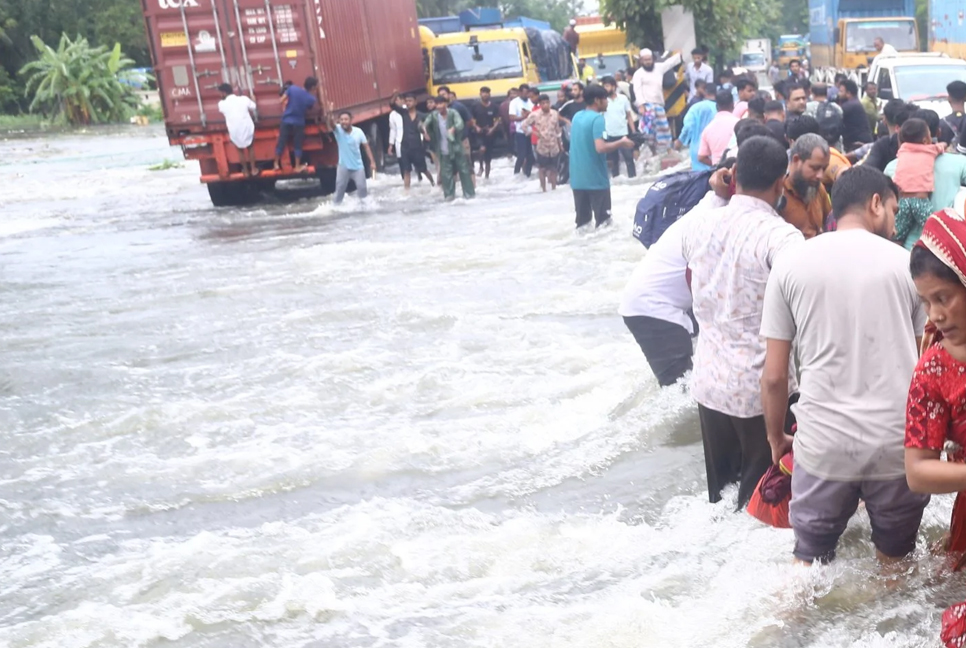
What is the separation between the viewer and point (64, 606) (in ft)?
16.0

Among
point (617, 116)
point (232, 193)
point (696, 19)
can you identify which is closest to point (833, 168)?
point (617, 116)

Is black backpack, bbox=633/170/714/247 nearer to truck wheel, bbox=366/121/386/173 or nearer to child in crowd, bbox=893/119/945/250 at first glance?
child in crowd, bbox=893/119/945/250

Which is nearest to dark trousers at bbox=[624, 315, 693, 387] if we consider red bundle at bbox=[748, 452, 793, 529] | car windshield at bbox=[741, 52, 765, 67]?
red bundle at bbox=[748, 452, 793, 529]

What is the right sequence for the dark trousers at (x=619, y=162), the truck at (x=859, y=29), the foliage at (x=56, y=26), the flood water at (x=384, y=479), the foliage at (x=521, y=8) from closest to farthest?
the flood water at (x=384, y=479)
the dark trousers at (x=619, y=162)
the truck at (x=859, y=29)
the foliage at (x=56, y=26)
the foliage at (x=521, y=8)

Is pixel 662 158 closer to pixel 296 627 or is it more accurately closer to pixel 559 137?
pixel 559 137

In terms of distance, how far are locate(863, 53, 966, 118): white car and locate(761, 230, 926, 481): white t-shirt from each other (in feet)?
38.4

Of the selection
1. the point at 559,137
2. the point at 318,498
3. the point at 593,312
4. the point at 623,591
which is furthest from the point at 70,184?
the point at 623,591

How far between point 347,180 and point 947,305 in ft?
46.7

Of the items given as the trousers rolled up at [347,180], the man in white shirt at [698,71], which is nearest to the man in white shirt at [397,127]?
the trousers rolled up at [347,180]

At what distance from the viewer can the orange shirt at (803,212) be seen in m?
5.02

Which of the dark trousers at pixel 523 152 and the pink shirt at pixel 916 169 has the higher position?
the pink shirt at pixel 916 169

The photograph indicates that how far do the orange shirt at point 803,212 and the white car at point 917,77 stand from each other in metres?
9.94

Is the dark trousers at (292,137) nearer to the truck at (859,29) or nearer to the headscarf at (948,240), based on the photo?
the headscarf at (948,240)

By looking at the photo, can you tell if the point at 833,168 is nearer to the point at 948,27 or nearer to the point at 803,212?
the point at 803,212
